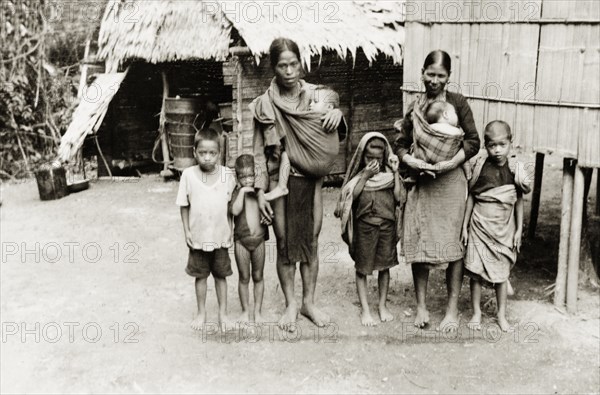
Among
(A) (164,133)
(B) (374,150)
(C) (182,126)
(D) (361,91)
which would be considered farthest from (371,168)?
(A) (164,133)

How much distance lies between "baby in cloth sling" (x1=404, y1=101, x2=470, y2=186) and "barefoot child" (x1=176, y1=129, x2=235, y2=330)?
4.66ft

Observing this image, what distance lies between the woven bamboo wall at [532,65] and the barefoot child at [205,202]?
249cm

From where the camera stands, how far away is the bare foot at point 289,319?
16.8ft

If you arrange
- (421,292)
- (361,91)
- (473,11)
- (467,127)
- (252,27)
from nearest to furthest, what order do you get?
(467,127)
(421,292)
(473,11)
(252,27)
(361,91)

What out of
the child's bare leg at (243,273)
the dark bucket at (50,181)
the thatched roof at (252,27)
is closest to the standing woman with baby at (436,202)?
the child's bare leg at (243,273)

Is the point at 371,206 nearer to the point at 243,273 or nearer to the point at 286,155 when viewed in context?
the point at 286,155

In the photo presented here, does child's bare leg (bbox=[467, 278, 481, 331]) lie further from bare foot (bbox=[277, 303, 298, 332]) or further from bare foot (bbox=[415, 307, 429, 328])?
bare foot (bbox=[277, 303, 298, 332])

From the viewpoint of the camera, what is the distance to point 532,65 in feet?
18.1

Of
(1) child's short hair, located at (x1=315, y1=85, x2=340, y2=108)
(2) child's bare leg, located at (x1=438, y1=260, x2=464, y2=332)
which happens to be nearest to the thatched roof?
(1) child's short hair, located at (x1=315, y1=85, x2=340, y2=108)

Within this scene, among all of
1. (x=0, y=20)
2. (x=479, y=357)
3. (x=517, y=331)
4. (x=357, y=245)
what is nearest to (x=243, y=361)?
(x=357, y=245)

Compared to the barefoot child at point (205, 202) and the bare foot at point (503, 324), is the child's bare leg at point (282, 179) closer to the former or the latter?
the barefoot child at point (205, 202)

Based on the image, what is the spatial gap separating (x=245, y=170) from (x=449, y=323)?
1.95m

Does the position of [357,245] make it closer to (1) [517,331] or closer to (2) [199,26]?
(1) [517,331]

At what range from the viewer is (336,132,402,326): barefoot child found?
5105mm
